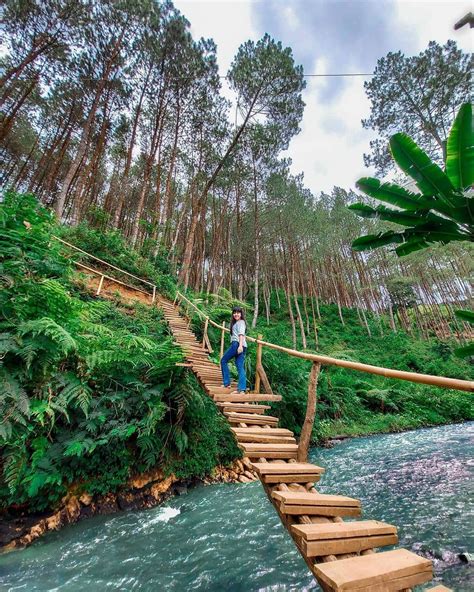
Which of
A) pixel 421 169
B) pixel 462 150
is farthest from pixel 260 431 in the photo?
pixel 462 150

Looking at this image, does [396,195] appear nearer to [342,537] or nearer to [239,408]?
[342,537]

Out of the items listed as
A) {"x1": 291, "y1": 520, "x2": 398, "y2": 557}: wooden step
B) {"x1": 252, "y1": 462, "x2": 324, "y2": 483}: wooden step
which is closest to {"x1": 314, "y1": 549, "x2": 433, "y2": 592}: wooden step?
{"x1": 291, "y1": 520, "x2": 398, "y2": 557}: wooden step

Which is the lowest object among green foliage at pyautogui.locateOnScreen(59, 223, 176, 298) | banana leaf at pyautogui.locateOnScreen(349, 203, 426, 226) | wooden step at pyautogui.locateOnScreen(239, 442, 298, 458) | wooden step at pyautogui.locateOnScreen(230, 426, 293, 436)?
wooden step at pyautogui.locateOnScreen(239, 442, 298, 458)

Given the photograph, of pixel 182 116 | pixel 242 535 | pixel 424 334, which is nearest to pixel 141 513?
pixel 242 535

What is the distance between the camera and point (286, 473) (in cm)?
234

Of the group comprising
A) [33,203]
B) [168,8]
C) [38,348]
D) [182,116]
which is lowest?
[38,348]

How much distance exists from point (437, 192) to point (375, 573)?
2643mm

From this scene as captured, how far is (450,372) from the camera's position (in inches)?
679

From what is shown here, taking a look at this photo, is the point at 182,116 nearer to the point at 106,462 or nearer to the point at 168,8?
the point at 168,8

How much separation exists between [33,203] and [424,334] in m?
30.5

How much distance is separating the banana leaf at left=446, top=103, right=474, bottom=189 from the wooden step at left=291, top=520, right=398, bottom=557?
258 centimetres

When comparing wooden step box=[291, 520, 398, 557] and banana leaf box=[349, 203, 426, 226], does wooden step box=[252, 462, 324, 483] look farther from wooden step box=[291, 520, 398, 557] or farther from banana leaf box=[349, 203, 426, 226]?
banana leaf box=[349, 203, 426, 226]

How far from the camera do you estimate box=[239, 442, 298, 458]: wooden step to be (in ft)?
8.83

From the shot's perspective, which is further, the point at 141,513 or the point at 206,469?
the point at 206,469
